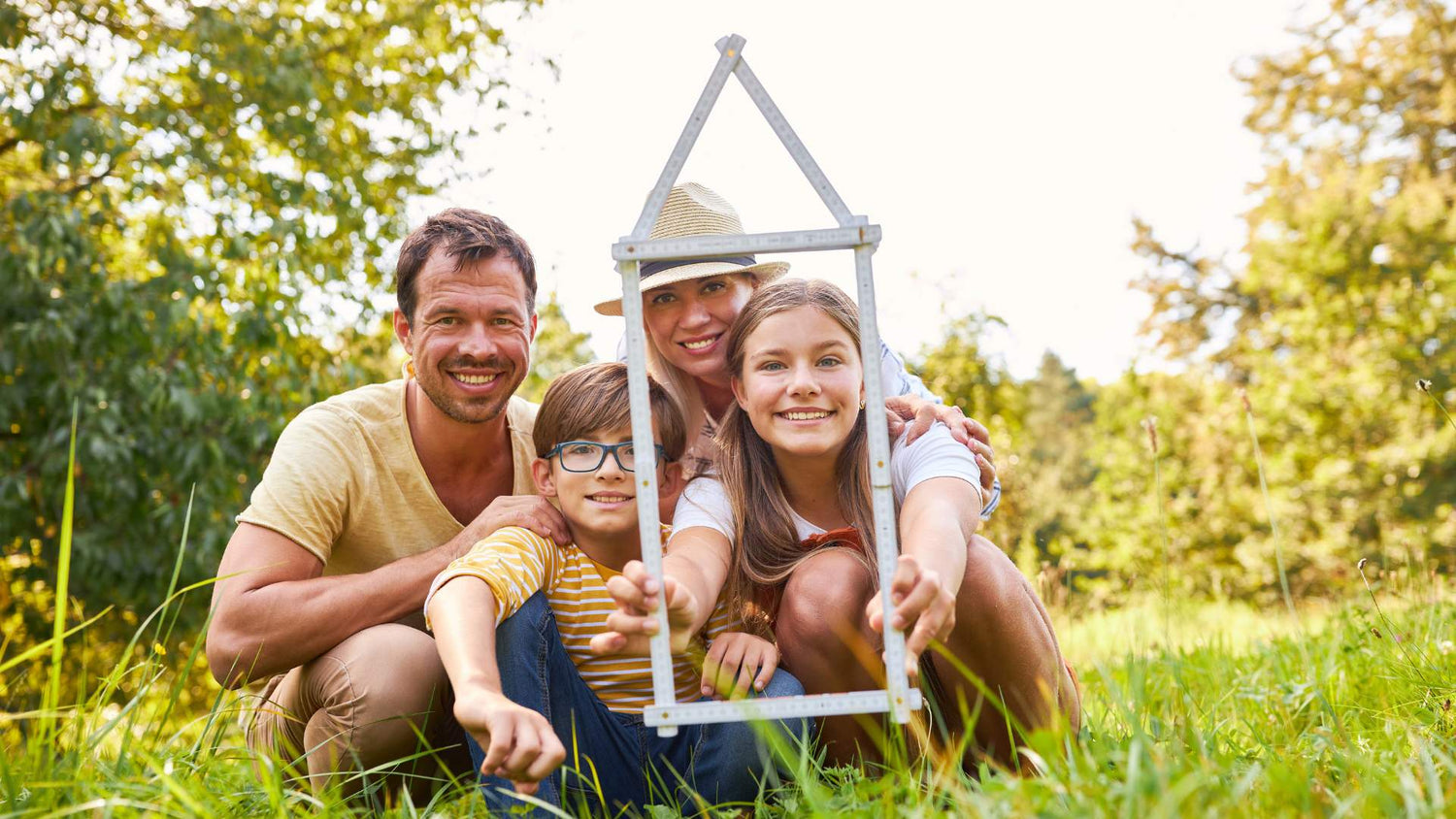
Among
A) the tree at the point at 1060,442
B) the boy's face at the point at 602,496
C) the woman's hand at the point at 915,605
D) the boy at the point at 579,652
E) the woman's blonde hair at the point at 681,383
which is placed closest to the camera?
the woman's hand at the point at 915,605

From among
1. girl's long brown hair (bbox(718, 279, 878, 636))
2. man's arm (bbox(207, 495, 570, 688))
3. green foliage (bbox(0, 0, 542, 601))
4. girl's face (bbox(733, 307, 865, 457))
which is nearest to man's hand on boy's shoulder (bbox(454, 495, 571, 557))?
man's arm (bbox(207, 495, 570, 688))

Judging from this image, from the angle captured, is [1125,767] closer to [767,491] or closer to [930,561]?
[930,561]

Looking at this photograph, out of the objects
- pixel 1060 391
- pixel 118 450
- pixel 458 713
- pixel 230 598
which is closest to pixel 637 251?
pixel 458 713

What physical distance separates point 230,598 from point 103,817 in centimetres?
134

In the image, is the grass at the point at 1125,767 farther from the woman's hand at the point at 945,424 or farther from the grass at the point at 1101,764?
the woman's hand at the point at 945,424

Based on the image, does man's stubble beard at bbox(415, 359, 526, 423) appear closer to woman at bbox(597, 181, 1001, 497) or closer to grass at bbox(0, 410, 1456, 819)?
woman at bbox(597, 181, 1001, 497)

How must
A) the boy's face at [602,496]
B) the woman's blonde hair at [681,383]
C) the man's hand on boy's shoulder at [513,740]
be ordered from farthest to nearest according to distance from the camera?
the woman's blonde hair at [681,383]
the boy's face at [602,496]
the man's hand on boy's shoulder at [513,740]

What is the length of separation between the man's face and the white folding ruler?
1.21 metres

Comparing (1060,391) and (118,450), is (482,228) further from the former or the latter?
(1060,391)

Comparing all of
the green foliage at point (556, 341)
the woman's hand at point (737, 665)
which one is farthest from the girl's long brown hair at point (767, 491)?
the green foliage at point (556, 341)

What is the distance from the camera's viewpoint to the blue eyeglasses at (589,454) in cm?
301

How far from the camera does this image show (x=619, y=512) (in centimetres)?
299

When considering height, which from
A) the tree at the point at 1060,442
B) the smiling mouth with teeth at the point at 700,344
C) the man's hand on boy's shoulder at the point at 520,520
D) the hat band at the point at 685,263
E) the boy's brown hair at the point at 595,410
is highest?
the hat band at the point at 685,263

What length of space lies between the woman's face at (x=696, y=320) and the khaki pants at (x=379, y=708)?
1205mm
